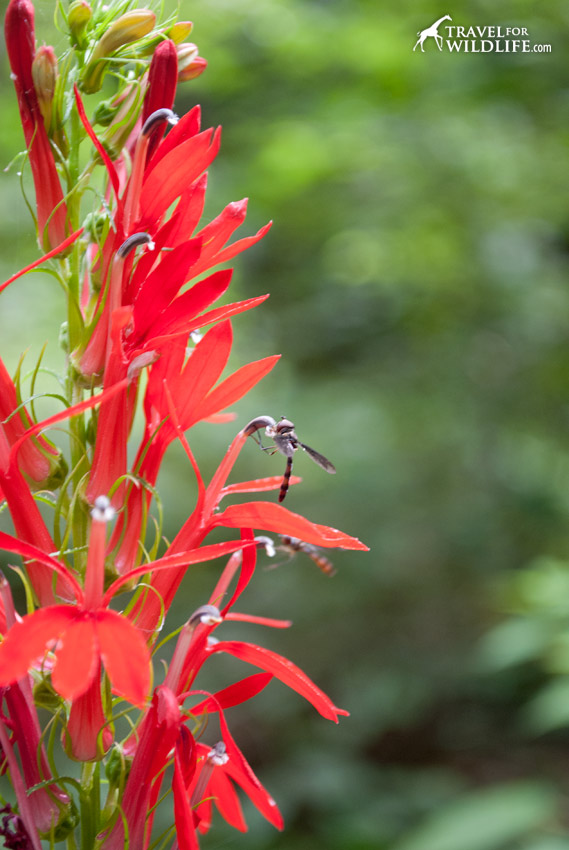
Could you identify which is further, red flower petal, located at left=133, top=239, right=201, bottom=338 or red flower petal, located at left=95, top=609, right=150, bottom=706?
red flower petal, located at left=133, top=239, right=201, bottom=338

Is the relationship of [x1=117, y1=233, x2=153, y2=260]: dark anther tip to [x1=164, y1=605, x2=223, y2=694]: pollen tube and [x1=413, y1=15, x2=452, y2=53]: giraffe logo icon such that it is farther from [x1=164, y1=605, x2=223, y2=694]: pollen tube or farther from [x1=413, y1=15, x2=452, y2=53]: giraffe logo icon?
[x1=413, y1=15, x2=452, y2=53]: giraffe logo icon

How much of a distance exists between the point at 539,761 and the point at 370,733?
80 centimetres

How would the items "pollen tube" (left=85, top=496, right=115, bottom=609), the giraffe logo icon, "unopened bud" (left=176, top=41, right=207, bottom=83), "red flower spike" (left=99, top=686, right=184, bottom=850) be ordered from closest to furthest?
"pollen tube" (left=85, top=496, right=115, bottom=609) < "red flower spike" (left=99, top=686, right=184, bottom=850) < "unopened bud" (left=176, top=41, right=207, bottom=83) < the giraffe logo icon

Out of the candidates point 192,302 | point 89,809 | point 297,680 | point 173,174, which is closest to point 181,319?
point 192,302

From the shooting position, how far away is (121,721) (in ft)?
6.64

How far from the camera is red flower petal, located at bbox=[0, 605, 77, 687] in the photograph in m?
0.48

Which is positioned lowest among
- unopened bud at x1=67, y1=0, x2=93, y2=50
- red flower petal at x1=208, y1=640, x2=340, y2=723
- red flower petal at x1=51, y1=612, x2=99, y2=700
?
red flower petal at x1=208, y1=640, x2=340, y2=723

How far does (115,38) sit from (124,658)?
54cm

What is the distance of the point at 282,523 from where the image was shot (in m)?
0.64

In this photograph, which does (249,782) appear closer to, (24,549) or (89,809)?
(89,809)

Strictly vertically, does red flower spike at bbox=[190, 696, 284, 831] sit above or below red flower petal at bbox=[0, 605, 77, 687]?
below

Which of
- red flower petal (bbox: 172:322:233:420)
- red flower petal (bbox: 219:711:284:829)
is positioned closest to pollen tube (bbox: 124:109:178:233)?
red flower petal (bbox: 172:322:233:420)

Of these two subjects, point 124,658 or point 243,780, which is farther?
point 243,780

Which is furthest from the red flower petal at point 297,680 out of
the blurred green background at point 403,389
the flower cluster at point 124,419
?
the blurred green background at point 403,389
